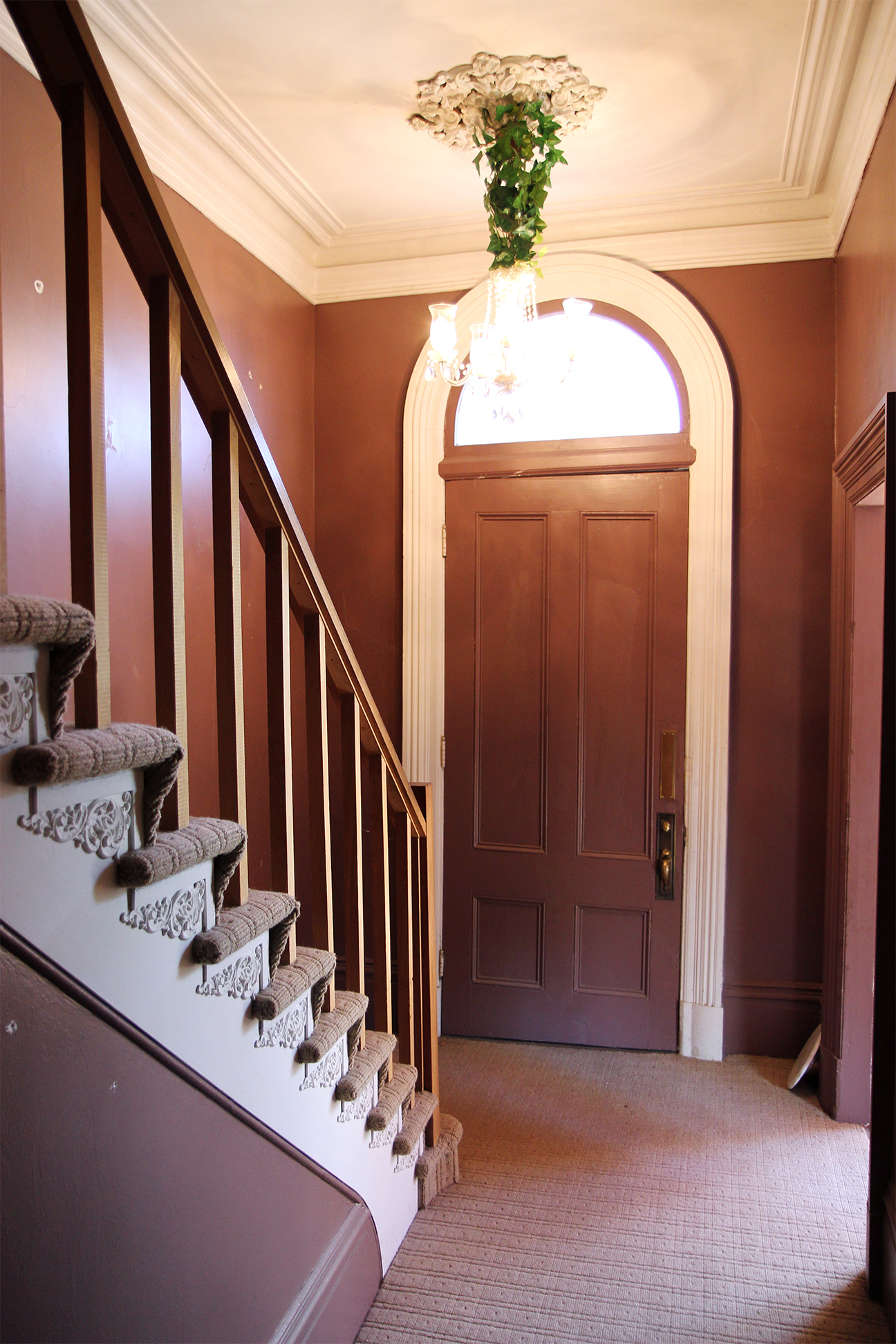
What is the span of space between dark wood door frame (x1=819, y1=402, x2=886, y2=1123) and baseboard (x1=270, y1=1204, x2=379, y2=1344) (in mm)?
1702

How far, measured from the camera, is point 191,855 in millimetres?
1207

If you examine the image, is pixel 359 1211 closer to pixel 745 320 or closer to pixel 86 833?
pixel 86 833

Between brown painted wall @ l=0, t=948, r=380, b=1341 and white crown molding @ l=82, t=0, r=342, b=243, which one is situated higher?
white crown molding @ l=82, t=0, r=342, b=243

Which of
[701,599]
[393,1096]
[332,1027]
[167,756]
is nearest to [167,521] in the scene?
[167,756]

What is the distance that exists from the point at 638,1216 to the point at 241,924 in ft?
5.58

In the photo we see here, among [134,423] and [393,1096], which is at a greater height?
[134,423]

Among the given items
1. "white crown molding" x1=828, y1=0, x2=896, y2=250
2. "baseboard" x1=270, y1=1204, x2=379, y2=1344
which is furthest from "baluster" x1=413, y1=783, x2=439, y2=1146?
"white crown molding" x1=828, y1=0, x2=896, y2=250

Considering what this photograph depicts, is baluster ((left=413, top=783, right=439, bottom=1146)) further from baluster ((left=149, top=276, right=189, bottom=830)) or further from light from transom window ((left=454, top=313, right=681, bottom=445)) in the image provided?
light from transom window ((left=454, top=313, right=681, bottom=445))

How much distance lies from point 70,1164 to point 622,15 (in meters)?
2.70

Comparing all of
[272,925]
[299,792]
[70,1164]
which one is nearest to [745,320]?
[299,792]

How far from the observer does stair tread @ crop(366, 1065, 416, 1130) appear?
1.97 m

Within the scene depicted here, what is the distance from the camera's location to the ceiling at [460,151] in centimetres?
223

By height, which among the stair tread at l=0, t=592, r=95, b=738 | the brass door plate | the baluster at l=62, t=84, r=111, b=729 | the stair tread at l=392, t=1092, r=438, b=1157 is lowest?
the stair tread at l=392, t=1092, r=438, b=1157

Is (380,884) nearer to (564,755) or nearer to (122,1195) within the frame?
(122,1195)
